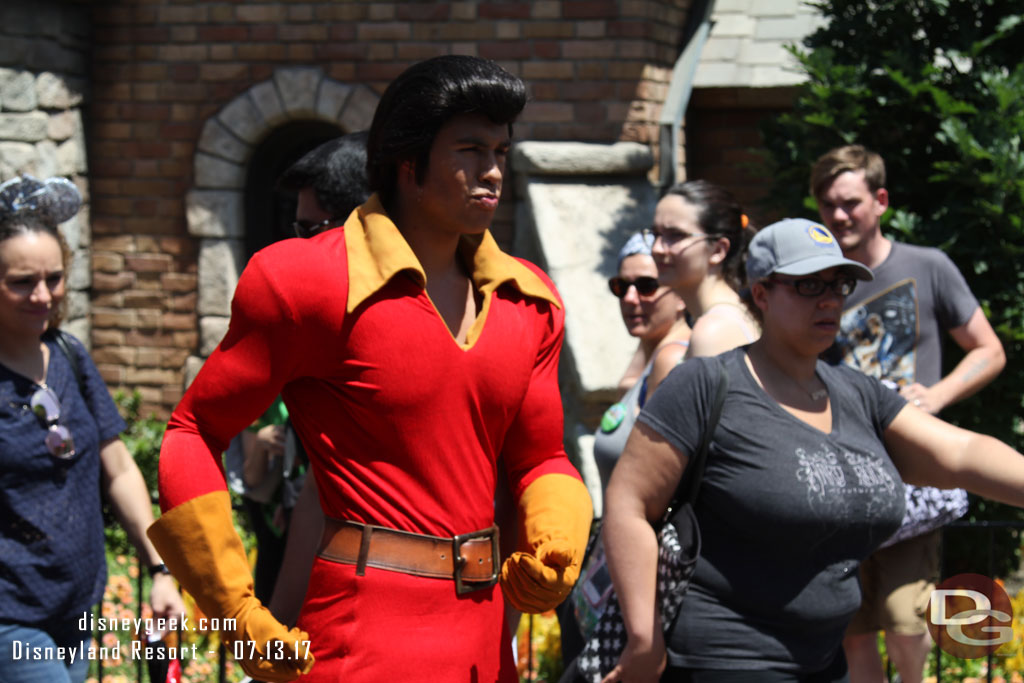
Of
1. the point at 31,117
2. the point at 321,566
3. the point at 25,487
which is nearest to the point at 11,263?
the point at 25,487

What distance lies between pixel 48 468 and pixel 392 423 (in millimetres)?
1353

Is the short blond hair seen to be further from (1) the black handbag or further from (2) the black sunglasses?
(2) the black sunglasses

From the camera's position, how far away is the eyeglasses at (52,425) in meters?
3.06

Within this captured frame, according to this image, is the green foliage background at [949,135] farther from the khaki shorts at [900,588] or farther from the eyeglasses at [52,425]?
the eyeglasses at [52,425]

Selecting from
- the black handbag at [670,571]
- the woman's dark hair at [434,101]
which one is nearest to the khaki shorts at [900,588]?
the black handbag at [670,571]

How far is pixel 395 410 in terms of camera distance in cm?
213

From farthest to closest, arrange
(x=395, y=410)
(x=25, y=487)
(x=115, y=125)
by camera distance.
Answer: (x=115, y=125)
(x=25, y=487)
(x=395, y=410)

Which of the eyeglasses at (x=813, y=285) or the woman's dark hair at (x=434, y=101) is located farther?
the eyeglasses at (x=813, y=285)

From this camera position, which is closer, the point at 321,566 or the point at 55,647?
the point at 321,566

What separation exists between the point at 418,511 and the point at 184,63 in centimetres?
587

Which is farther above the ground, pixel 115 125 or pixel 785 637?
pixel 115 125

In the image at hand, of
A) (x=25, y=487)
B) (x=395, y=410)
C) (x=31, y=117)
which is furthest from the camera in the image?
(x=31, y=117)

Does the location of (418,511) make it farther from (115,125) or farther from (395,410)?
(115,125)

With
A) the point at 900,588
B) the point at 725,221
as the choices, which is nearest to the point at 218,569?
the point at 725,221
